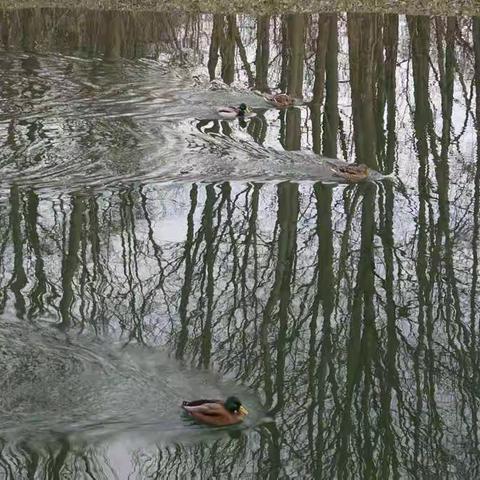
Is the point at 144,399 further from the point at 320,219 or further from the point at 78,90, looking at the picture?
the point at 78,90

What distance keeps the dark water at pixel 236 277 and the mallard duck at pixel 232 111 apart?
0.18 meters

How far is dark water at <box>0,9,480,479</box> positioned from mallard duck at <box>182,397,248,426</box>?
0.32ft

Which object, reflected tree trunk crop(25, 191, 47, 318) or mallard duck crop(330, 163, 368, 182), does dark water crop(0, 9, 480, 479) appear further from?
mallard duck crop(330, 163, 368, 182)

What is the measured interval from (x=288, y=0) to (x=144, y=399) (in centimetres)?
2160

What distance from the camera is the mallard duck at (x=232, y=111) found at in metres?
13.9

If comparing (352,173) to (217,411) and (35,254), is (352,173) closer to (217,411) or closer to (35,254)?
(35,254)

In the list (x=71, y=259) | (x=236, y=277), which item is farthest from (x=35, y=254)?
(x=236, y=277)

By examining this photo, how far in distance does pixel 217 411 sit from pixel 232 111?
8.70 meters

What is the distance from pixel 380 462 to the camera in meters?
5.77

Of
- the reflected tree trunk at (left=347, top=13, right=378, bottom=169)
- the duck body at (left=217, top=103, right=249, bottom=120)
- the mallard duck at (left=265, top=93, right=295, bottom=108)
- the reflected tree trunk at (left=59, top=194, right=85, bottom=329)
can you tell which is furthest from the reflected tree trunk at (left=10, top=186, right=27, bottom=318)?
the mallard duck at (left=265, top=93, right=295, bottom=108)

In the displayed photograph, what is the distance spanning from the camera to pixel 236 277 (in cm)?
834

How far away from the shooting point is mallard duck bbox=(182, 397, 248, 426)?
5.87 metres

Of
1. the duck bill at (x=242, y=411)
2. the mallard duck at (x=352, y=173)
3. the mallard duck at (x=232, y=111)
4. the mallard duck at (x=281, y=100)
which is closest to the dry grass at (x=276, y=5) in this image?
the mallard duck at (x=281, y=100)

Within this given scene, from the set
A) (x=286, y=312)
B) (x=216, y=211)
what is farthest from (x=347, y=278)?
(x=216, y=211)
